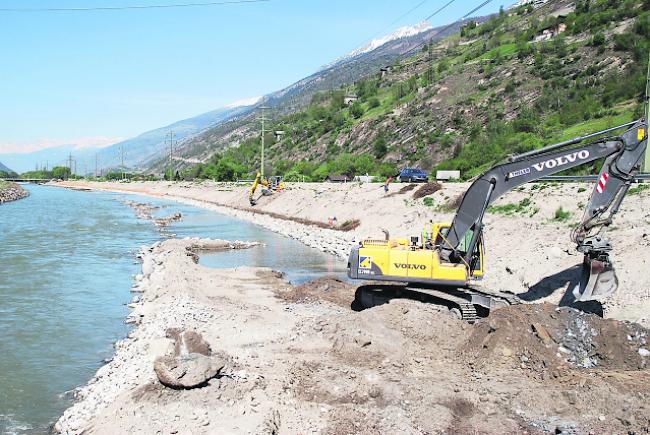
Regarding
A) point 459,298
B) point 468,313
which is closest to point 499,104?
point 459,298

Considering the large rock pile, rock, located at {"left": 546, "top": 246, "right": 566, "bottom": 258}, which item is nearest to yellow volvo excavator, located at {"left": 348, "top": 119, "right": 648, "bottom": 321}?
rock, located at {"left": 546, "top": 246, "right": 566, "bottom": 258}

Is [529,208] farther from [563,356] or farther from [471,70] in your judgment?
[471,70]

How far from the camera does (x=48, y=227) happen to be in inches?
1871

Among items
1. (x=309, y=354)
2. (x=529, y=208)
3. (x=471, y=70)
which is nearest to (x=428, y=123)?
(x=471, y=70)

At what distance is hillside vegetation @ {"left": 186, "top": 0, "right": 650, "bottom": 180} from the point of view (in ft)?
189

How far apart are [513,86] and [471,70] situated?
69.7ft

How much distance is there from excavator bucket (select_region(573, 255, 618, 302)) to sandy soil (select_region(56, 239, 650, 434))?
1.69m

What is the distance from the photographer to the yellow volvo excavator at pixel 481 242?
14422mm

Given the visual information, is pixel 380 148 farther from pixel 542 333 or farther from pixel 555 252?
pixel 542 333

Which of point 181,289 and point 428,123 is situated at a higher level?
point 428,123

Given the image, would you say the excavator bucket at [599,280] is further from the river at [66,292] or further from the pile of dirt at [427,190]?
the pile of dirt at [427,190]

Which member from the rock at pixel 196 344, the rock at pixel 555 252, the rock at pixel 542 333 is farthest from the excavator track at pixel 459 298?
the rock at pixel 196 344

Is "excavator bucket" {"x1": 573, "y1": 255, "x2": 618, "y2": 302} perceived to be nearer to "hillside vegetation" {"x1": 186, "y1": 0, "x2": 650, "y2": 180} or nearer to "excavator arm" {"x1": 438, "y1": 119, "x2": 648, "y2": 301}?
"excavator arm" {"x1": 438, "y1": 119, "x2": 648, "y2": 301}

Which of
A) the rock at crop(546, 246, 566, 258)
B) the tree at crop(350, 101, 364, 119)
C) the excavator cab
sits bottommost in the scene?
the rock at crop(546, 246, 566, 258)
